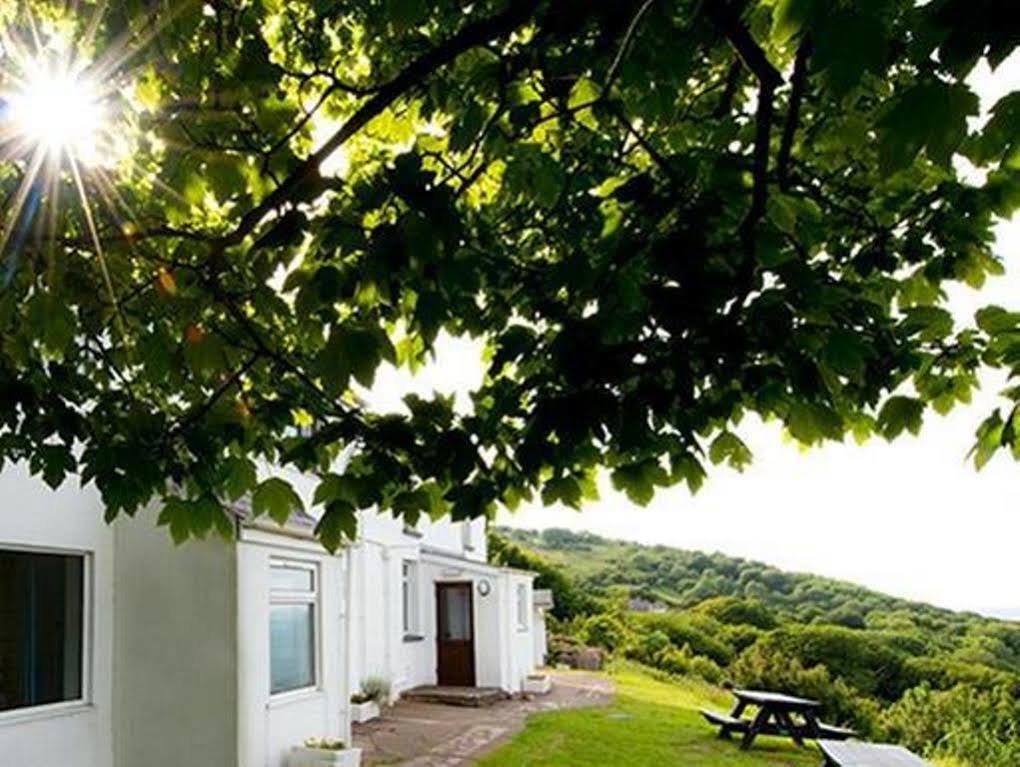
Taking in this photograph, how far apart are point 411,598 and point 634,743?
29.8 ft

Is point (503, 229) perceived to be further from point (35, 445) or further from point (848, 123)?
point (35, 445)

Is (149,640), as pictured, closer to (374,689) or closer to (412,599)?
(374,689)

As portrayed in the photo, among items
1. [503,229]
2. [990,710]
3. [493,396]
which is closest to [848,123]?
[493,396]

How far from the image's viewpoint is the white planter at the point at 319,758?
11.7 m

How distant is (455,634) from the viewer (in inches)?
1032

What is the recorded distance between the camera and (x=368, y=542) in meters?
21.5

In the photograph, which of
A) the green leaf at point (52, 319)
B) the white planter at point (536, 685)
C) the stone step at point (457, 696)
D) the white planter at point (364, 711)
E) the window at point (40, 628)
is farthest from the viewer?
the white planter at point (536, 685)

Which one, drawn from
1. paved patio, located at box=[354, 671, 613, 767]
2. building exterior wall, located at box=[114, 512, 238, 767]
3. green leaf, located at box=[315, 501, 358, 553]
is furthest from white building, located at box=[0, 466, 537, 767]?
green leaf, located at box=[315, 501, 358, 553]

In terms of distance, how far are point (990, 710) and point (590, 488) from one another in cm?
2182

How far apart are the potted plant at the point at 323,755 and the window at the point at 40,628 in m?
2.72

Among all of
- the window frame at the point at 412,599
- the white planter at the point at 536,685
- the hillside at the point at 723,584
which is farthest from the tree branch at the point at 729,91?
the hillside at the point at 723,584

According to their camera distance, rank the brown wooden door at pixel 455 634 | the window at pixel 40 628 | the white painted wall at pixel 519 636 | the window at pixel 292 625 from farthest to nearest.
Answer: the white painted wall at pixel 519 636
the brown wooden door at pixel 455 634
the window at pixel 292 625
the window at pixel 40 628

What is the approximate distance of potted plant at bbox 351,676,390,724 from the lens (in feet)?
61.1

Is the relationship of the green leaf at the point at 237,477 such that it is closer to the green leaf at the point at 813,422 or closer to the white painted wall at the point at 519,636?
the green leaf at the point at 813,422
